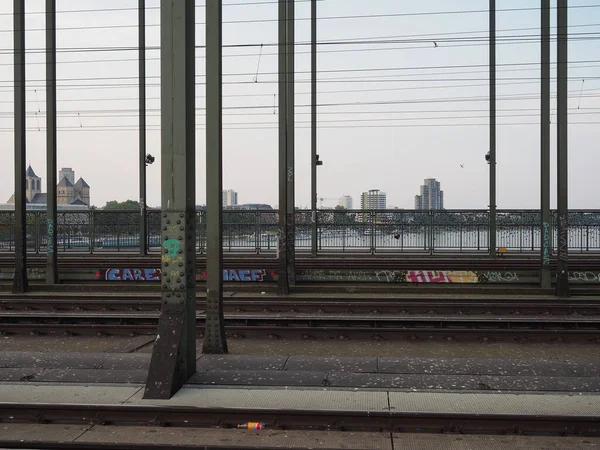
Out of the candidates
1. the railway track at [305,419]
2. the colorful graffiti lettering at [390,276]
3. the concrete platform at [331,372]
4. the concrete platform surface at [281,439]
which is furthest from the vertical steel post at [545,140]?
the concrete platform surface at [281,439]

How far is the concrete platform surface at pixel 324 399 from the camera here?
690 centimetres

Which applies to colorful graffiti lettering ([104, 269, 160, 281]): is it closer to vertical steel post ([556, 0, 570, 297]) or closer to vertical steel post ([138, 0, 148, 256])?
vertical steel post ([138, 0, 148, 256])

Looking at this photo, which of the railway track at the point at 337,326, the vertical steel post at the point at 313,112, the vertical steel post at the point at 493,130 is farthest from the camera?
the vertical steel post at the point at 313,112

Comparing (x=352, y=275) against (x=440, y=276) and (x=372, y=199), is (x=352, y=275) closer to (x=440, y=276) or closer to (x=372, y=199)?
(x=440, y=276)

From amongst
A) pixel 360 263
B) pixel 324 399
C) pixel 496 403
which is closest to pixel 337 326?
pixel 324 399

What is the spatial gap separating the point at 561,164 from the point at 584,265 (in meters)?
5.45

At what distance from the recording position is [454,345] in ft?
37.7

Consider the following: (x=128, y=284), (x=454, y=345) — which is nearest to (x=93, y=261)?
(x=128, y=284)

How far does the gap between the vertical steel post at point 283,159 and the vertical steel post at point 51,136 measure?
24.2 feet

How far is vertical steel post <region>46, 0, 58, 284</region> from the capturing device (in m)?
18.5

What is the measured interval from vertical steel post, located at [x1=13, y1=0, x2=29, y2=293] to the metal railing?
7.68 m

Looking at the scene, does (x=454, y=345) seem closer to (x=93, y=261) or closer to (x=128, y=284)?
(x=128, y=284)

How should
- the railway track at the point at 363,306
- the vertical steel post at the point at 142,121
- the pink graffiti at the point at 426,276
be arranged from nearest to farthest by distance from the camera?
the railway track at the point at 363,306 < the pink graffiti at the point at 426,276 < the vertical steel post at the point at 142,121

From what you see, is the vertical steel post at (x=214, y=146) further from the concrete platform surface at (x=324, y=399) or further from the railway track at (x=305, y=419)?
the railway track at (x=305, y=419)
